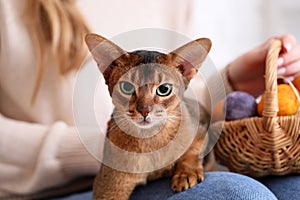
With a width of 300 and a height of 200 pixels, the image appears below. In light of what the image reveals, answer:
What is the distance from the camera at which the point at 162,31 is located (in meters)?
0.58

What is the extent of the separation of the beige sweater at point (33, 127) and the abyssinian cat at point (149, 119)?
0.06 metres

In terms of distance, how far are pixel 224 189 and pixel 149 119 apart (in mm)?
175

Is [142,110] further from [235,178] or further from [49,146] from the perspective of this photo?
[49,146]

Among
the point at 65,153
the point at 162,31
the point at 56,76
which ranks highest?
the point at 162,31

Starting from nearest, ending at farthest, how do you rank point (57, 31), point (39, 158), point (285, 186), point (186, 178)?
point (186, 178) < point (285, 186) < point (39, 158) < point (57, 31)

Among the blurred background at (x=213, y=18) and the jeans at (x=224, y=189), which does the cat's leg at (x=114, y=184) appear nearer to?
the jeans at (x=224, y=189)

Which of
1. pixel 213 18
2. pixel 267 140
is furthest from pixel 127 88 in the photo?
pixel 213 18

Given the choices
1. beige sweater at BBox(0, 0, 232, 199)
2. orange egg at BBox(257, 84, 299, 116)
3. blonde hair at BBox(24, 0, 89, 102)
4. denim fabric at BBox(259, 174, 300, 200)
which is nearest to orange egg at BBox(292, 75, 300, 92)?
orange egg at BBox(257, 84, 299, 116)

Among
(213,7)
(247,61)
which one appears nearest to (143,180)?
(247,61)

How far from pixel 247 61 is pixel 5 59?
1.91ft

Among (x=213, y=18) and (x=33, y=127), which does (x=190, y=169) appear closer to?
(x=33, y=127)

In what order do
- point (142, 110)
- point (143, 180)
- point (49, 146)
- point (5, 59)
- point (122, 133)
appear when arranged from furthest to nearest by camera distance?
point (5, 59) < point (49, 146) < point (143, 180) < point (122, 133) < point (142, 110)

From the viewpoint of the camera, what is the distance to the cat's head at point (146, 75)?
22.1 inches

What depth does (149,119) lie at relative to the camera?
0.57 meters
